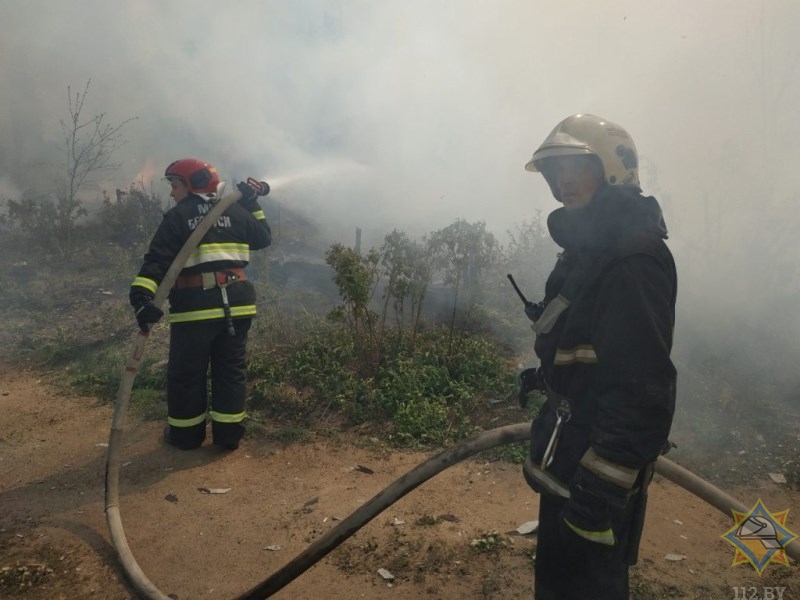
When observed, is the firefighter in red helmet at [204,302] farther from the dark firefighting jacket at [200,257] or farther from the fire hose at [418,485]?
the fire hose at [418,485]

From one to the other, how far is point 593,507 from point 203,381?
11.0 feet

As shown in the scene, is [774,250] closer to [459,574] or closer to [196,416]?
[459,574]

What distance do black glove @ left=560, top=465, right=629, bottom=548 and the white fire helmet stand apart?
1.06m

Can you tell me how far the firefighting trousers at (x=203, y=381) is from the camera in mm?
4035

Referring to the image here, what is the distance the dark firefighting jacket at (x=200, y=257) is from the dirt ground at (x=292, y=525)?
4.03 feet

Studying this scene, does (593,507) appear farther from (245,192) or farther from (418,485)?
(245,192)

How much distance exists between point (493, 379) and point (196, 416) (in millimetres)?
2756

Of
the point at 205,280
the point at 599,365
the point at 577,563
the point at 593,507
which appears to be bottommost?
the point at 577,563

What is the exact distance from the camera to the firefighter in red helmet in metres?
3.97

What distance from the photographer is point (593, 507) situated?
1.66m

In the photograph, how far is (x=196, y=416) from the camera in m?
4.20

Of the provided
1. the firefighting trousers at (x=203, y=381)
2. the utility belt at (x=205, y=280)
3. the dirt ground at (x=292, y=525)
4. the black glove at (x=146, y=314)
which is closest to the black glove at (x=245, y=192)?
the utility belt at (x=205, y=280)

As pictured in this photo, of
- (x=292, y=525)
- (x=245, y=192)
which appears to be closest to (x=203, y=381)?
(x=292, y=525)

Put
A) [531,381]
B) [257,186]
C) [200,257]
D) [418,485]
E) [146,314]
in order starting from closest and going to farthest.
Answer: [418,485] → [531,381] → [146,314] → [200,257] → [257,186]
